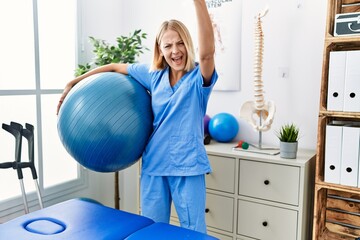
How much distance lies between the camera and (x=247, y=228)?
2.17 metres

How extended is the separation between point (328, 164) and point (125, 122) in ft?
3.62

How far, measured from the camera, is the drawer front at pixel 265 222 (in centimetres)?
203

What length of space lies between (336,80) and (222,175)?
2.94 ft

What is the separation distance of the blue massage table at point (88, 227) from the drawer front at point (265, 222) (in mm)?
976

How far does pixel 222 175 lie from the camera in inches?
88.1

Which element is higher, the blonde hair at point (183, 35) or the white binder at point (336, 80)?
the blonde hair at point (183, 35)

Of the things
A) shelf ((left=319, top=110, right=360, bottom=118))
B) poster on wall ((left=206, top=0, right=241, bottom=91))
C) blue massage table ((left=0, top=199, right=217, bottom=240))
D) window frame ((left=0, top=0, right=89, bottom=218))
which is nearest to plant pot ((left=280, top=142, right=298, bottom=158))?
shelf ((left=319, top=110, right=360, bottom=118))

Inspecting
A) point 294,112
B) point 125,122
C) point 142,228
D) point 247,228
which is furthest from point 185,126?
point 294,112

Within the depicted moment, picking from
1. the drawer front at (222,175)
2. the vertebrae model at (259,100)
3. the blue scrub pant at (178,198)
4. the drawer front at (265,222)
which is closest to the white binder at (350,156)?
the drawer front at (265,222)

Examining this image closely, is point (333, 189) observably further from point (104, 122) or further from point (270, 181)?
point (104, 122)

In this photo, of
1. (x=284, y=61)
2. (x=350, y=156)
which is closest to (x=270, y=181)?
(x=350, y=156)

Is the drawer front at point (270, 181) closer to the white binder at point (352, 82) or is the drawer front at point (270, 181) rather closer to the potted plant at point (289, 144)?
the potted plant at point (289, 144)

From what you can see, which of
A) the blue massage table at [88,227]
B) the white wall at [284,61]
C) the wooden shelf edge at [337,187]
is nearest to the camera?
the blue massage table at [88,227]

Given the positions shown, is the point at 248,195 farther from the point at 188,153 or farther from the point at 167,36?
the point at 167,36
